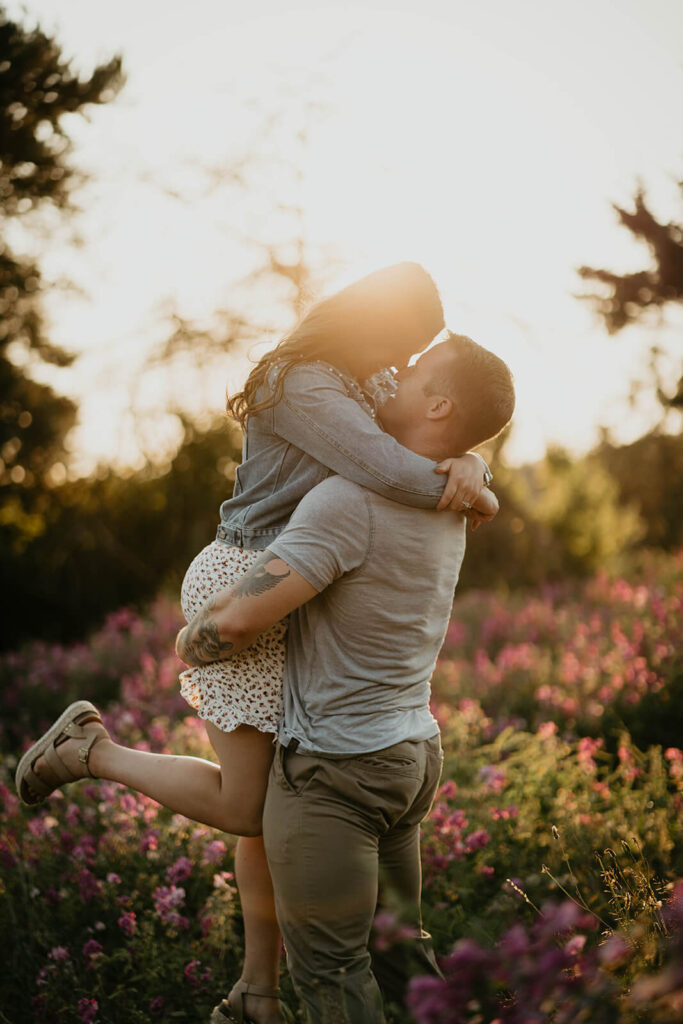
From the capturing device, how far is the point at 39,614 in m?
11.8

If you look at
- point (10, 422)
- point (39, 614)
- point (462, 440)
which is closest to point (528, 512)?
point (39, 614)

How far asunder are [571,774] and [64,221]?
10.5m

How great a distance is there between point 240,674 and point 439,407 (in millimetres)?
892

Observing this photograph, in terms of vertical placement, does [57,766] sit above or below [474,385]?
below

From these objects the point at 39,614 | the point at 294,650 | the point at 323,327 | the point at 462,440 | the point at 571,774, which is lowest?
the point at 39,614

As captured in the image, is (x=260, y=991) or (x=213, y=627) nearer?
(x=213, y=627)

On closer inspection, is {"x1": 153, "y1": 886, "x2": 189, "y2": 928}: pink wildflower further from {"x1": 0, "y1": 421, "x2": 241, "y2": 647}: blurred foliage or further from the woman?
{"x1": 0, "y1": 421, "x2": 241, "y2": 647}: blurred foliage

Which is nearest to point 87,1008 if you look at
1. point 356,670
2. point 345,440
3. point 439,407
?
point 356,670

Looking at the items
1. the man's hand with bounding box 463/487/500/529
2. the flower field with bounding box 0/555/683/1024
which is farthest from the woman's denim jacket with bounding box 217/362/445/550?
the flower field with bounding box 0/555/683/1024

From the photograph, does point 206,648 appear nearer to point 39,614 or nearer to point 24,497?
point 39,614

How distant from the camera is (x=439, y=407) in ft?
7.66

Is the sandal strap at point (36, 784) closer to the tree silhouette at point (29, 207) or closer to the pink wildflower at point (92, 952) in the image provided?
the pink wildflower at point (92, 952)

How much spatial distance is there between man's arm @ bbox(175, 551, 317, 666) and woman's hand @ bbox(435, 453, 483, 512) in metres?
0.42

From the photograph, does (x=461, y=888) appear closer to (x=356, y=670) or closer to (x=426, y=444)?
(x=356, y=670)
